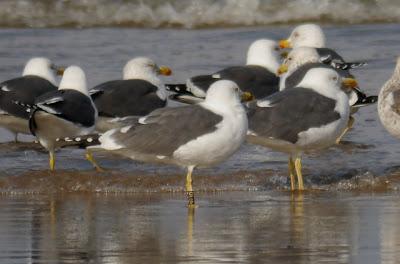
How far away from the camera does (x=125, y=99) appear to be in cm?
1245

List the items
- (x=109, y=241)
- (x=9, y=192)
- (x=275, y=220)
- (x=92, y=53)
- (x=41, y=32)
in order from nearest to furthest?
(x=109, y=241) < (x=275, y=220) < (x=9, y=192) < (x=92, y=53) < (x=41, y=32)

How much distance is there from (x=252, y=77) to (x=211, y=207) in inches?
166

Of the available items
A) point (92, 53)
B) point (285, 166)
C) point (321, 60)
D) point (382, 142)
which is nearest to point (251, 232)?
point (285, 166)

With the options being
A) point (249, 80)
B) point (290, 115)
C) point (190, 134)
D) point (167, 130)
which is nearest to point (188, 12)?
point (249, 80)

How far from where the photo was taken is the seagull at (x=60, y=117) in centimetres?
1088

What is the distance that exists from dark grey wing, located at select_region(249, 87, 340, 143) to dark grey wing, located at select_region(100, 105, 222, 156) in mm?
654

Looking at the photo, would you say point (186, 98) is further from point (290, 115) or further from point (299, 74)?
point (290, 115)

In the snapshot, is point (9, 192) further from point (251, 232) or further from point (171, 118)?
point (251, 232)

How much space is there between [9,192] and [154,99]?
10.1ft

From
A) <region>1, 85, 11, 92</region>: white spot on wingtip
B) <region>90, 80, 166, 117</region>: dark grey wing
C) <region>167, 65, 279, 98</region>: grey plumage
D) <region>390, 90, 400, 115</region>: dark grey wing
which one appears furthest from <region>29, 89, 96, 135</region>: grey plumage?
<region>390, 90, 400, 115</region>: dark grey wing

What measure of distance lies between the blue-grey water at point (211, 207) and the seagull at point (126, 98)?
0.54 metres

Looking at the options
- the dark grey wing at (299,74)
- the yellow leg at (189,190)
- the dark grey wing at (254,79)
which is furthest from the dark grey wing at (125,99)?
the yellow leg at (189,190)

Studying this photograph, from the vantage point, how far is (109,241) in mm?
7402

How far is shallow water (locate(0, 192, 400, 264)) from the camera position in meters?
6.91
